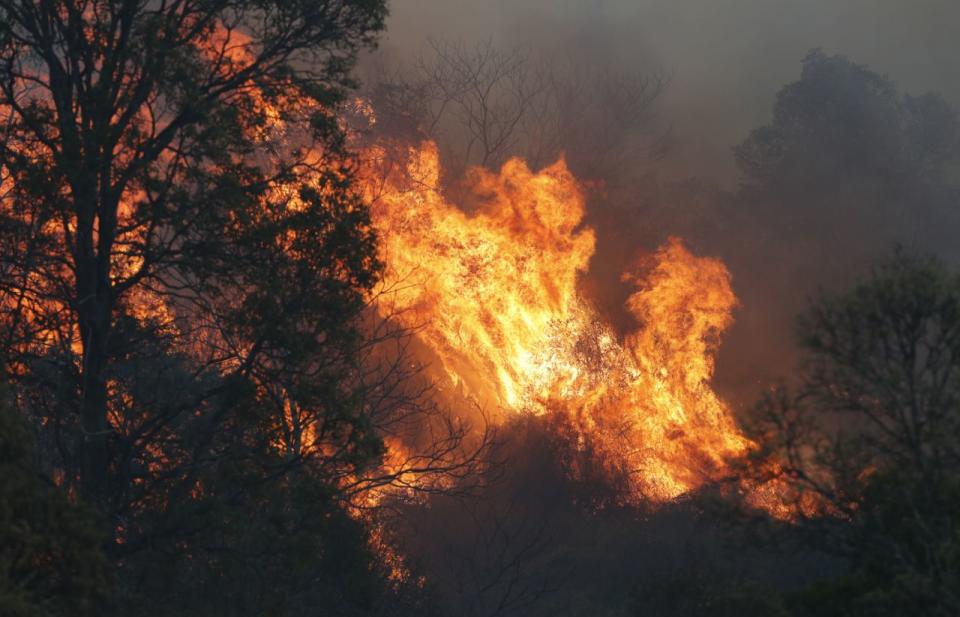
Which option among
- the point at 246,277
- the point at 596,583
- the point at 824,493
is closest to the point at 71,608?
the point at 246,277

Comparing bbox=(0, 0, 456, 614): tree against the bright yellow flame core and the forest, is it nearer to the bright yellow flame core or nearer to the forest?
the forest

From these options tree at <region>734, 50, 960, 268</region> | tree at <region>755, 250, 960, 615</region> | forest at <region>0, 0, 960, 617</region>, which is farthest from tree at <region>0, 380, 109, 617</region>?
tree at <region>734, 50, 960, 268</region>

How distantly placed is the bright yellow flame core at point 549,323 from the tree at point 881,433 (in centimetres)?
2010

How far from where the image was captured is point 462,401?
35594mm

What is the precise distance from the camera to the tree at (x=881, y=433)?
396 inches

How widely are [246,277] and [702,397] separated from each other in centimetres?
2201

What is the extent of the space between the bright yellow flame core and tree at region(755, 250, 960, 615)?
2010 cm

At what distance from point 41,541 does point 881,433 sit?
882 centimetres

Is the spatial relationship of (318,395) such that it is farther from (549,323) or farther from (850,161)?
(850,161)

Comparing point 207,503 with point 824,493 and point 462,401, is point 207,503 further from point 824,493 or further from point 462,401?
point 462,401

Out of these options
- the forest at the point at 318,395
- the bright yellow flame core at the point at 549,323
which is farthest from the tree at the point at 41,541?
the bright yellow flame core at the point at 549,323

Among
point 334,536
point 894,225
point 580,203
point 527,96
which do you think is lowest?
point 334,536

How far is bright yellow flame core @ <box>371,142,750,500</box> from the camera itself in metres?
31.9

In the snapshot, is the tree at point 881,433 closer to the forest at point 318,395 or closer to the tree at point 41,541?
the forest at point 318,395
